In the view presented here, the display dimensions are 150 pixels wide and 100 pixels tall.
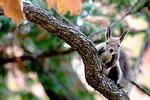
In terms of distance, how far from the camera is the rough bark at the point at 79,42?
1.91m

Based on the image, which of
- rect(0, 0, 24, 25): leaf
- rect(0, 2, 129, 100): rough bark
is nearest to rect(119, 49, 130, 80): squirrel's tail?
rect(0, 2, 129, 100): rough bark

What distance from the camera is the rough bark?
1.91 metres

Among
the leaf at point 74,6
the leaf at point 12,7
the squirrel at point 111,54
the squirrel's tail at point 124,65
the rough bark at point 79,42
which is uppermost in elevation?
the squirrel's tail at point 124,65

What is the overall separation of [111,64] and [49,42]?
1.89 m

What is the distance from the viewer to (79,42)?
2.04 meters

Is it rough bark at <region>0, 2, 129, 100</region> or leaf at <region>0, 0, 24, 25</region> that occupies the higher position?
rough bark at <region>0, 2, 129, 100</region>

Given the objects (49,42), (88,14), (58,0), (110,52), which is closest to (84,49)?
(110,52)

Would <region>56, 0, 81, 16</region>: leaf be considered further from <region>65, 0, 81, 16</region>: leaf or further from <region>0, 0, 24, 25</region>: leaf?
<region>0, 0, 24, 25</region>: leaf

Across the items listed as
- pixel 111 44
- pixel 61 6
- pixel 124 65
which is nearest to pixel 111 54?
pixel 111 44

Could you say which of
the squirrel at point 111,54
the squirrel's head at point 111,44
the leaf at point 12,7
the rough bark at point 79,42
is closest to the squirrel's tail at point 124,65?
the squirrel at point 111,54

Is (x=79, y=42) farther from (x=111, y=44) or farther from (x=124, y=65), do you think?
(x=124, y=65)

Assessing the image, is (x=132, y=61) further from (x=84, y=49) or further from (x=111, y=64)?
(x=84, y=49)

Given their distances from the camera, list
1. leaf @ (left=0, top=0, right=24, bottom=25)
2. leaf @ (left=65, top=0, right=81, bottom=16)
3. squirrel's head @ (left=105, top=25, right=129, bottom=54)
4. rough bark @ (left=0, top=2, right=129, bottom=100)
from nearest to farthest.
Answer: leaf @ (left=65, top=0, right=81, bottom=16), leaf @ (left=0, top=0, right=24, bottom=25), rough bark @ (left=0, top=2, right=129, bottom=100), squirrel's head @ (left=105, top=25, right=129, bottom=54)

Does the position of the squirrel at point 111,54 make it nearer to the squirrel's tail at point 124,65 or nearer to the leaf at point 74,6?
the squirrel's tail at point 124,65
